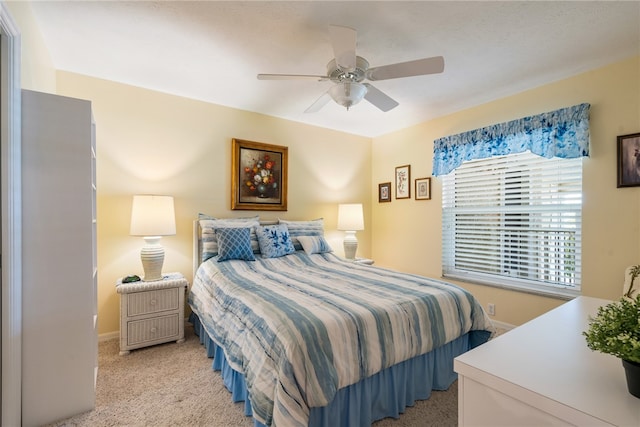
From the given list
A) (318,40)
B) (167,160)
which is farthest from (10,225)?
(318,40)

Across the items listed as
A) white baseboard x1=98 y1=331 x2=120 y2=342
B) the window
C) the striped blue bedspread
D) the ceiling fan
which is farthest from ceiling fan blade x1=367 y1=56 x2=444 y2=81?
white baseboard x1=98 y1=331 x2=120 y2=342

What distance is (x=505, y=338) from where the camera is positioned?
3.45 feet

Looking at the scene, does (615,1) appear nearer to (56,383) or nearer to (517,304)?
(517,304)

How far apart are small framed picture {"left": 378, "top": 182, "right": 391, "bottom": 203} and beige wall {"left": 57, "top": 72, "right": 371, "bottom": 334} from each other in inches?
43.7

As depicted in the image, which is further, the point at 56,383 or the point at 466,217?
the point at 466,217

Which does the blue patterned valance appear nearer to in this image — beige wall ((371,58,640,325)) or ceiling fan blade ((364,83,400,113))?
beige wall ((371,58,640,325))

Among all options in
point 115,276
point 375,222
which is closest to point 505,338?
point 115,276

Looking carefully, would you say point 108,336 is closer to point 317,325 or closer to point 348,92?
point 317,325

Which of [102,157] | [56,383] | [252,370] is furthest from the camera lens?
[102,157]

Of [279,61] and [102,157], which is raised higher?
[279,61]

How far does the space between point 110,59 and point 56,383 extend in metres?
2.41

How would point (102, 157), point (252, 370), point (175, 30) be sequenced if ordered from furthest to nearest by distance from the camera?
1. point (102, 157)
2. point (175, 30)
3. point (252, 370)

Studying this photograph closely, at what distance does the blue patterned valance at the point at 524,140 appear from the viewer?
257 cm

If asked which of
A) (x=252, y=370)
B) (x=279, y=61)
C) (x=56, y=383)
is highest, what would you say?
(x=279, y=61)
